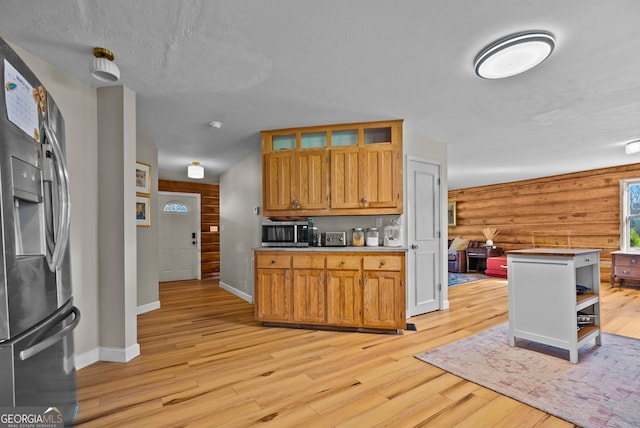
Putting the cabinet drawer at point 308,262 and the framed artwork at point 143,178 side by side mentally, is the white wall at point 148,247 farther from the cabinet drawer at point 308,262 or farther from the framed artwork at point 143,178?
the cabinet drawer at point 308,262

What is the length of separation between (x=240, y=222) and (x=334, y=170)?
2414 mm

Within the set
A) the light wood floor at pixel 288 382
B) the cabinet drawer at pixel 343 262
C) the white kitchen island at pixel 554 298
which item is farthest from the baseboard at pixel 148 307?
the white kitchen island at pixel 554 298

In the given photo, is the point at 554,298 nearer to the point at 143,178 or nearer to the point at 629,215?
the point at 143,178

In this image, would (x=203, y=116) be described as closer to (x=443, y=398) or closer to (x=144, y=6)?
(x=144, y=6)

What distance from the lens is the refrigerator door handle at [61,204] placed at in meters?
1.42

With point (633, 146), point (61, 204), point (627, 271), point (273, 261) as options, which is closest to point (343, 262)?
point (273, 261)

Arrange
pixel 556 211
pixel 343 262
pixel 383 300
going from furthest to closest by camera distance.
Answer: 1. pixel 556 211
2. pixel 343 262
3. pixel 383 300

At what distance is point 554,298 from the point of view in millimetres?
2588

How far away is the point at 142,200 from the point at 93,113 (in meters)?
1.71

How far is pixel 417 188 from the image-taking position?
13.2ft

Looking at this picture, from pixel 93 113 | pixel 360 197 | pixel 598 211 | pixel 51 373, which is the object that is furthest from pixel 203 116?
pixel 598 211

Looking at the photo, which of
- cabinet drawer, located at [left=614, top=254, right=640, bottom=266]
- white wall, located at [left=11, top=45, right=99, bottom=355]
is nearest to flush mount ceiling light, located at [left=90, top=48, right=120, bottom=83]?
white wall, located at [left=11, top=45, right=99, bottom=355]

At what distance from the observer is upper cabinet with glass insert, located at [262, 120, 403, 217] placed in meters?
3.52

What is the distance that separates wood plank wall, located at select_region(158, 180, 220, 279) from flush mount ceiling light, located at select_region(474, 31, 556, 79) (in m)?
6.10
